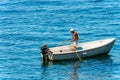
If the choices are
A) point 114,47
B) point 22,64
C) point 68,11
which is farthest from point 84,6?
point 22,64

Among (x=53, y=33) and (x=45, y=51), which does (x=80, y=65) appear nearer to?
(x=45, y=51)

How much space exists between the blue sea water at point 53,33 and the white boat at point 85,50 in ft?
1.67

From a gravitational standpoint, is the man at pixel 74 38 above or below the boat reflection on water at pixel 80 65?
above

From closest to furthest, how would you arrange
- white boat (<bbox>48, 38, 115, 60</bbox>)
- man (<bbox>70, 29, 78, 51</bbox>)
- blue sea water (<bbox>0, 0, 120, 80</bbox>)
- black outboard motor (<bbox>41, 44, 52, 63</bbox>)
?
blue sea water (<bbox>0, 0, 120, 80</bbox>) < black outboard motor (<bbox>41, 44, 52, 63</bbox>) < white boat (<bbox>48, 38, 115, 60</bbox>) < man (<bbox>70, 29, 78, 51</bbox>)

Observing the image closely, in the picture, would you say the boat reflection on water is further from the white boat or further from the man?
the man

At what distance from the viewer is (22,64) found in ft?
172

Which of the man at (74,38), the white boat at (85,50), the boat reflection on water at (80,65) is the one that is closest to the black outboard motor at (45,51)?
the white boat at (85,50)

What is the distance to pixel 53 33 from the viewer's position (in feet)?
208

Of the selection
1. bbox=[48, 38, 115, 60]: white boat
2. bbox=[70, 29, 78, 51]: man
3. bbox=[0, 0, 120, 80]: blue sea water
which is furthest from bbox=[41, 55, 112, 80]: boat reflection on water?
bbox=[70, 29, 78, 51]: man

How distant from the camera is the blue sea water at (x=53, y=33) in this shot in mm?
49906

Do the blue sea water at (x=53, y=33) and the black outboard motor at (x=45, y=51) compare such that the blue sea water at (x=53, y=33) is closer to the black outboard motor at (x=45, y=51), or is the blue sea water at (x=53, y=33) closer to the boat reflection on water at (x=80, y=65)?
the boat reflection on water at (x=80, y=65)

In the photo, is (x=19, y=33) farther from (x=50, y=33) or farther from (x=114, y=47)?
(x=114, y=47)

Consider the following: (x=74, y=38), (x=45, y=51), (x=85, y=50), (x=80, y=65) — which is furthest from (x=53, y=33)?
(x=80, y=65)

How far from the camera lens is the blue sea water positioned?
49.9 meters
